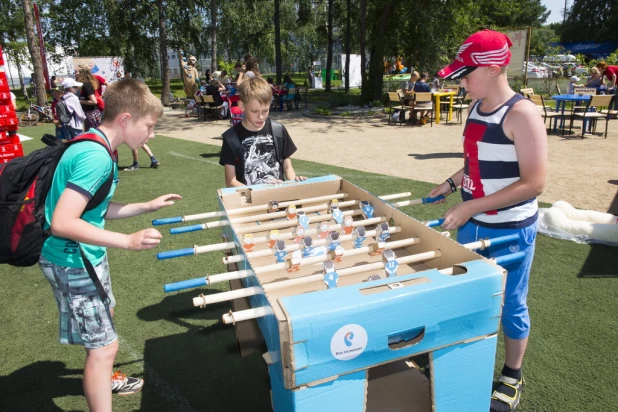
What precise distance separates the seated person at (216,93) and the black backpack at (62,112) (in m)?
8.62

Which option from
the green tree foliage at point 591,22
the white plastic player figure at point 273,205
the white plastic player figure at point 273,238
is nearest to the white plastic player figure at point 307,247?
the white plastic player figure at point 273,238

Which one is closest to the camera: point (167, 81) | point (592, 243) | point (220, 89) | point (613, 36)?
point (592, 243)

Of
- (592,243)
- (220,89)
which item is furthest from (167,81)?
(592,243)

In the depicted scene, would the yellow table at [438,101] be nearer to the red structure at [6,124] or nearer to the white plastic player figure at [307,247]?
the red structure at [6,124]

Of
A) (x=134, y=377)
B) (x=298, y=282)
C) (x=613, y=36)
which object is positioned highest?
(x=613, y=36)

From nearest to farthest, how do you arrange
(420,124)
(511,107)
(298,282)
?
(298,282)
(511,107)
(420,124)

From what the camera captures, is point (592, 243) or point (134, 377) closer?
point (134, 377)

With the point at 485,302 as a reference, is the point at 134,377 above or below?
below

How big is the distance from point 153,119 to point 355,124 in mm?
14009

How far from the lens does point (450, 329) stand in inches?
69.6

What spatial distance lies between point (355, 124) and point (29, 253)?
14.4 m

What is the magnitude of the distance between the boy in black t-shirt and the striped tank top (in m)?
1.44

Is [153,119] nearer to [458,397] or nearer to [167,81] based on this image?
[458,397]

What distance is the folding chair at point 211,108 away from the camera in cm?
1717
